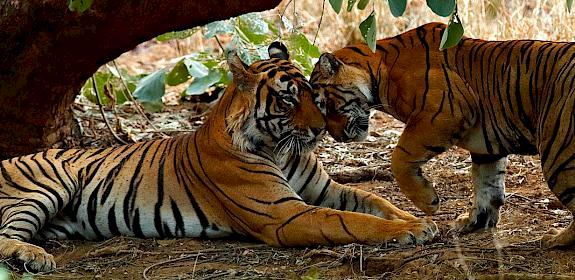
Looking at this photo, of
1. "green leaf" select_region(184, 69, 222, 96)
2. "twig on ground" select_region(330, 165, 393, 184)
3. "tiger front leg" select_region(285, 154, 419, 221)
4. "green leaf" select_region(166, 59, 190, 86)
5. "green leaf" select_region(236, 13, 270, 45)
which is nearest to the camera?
"tiger front leg" select_region(285, 154, 419, 221)

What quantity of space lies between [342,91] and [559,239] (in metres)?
1.33

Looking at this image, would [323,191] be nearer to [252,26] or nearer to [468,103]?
[468,103]

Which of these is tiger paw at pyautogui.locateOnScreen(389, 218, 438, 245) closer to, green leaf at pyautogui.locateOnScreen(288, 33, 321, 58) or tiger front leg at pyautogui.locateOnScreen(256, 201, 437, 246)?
tiger front leg at pyautogui.locateOnScreen(256, 201, 437, 246)

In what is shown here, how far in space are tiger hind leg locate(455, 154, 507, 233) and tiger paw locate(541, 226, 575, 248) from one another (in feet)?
1.98

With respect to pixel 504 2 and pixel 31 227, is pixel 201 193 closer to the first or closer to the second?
pixel 31 227

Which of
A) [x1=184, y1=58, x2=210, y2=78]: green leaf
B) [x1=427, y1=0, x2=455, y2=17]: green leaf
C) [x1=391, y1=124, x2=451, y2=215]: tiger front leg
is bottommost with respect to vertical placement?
[x1=391, y1=124, x2=451, y2=215]: tiger front leg

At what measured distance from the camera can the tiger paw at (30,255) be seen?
4.39 meters

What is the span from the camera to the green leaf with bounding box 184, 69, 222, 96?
7605 millimetres

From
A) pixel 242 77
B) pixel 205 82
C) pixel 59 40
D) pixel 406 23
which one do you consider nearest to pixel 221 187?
pixel 242 77

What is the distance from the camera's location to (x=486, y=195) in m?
4.76

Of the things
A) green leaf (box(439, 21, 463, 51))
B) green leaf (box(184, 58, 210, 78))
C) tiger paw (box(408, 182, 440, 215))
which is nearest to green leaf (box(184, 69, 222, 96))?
green leaf (box(184, 58, 210, 78))

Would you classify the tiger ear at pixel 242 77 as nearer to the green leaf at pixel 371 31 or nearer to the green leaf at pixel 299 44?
the green leaf at pixel 371 31

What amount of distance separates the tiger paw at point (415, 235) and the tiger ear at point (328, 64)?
92 cm

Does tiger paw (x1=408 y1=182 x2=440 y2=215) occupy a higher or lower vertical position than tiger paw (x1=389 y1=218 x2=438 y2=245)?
higher
